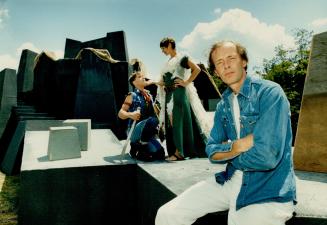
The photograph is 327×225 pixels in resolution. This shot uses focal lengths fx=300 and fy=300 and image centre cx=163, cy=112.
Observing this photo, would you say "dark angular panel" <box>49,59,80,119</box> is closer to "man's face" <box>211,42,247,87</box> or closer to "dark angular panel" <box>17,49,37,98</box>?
"dark angular panel" <box>17,49,37,98</box>

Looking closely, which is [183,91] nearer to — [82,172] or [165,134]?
[165,134]

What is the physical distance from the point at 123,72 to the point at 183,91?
26.8ft

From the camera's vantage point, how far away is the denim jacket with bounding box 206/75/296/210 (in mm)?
1781

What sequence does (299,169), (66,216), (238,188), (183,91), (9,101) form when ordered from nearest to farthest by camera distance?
(238,188) < (299,169) < (66,216) < (183,91) < (9,101)

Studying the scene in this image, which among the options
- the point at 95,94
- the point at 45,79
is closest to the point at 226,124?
the point at 95,94

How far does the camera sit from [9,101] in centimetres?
1220

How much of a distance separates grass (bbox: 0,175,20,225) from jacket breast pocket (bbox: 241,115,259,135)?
4.98 meters

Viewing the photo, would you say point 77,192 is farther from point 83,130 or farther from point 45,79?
point 45,79

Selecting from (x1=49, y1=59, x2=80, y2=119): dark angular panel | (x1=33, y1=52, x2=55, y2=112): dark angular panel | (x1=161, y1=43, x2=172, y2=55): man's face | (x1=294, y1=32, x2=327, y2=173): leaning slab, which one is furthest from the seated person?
(x1=33, y1=52, x2=55, y2=112): dark angular panel

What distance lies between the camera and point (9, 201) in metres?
6.57

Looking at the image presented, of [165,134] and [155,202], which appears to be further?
[165,134]

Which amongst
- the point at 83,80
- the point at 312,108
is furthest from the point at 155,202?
the point at 83,80

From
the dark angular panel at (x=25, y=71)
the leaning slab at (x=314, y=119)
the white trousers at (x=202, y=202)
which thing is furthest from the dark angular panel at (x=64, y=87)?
the white trousers at (x=202, y=202)

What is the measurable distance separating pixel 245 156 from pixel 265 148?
0.46 ft
